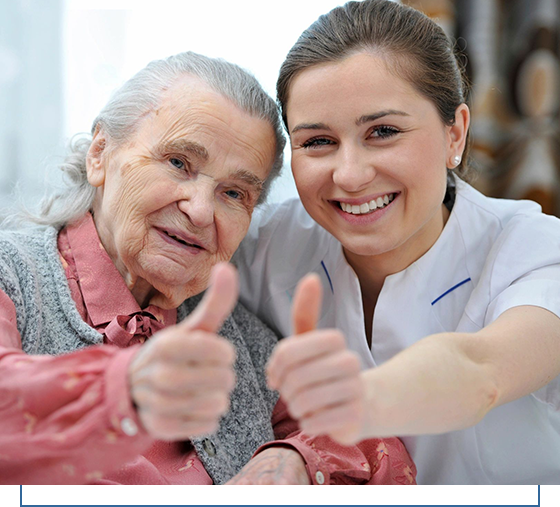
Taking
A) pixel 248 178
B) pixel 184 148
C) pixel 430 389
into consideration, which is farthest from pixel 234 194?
pixel 430 389

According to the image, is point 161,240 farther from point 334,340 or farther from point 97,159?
point 334,340

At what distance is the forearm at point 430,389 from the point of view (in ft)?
2.56

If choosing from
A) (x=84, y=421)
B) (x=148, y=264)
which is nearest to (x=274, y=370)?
(x=84, y=421)

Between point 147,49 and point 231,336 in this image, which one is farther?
point 147,49

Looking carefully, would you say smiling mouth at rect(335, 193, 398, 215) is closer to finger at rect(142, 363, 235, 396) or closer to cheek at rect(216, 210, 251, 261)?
cheek at rect(216, 210, 251, 261)

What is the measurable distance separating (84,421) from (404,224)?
0.78 meters

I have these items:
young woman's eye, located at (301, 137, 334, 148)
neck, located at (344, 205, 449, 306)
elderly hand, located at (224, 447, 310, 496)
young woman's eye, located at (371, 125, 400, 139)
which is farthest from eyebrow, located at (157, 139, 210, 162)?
elderly hand, located at (224, 447, 310, 496)

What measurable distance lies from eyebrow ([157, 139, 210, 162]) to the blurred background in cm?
91

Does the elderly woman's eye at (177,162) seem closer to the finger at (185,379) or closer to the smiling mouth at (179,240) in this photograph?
the smiling mouth at (179,240)

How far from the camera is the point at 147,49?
214 centimetres

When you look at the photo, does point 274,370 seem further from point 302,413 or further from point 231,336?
point 231,336

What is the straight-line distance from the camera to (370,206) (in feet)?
4.29

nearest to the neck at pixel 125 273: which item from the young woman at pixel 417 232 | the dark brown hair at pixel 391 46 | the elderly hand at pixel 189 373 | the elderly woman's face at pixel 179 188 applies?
the elderly woman's face at pixel 179 188

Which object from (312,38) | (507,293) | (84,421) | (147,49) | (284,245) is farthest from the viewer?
(147,49)
